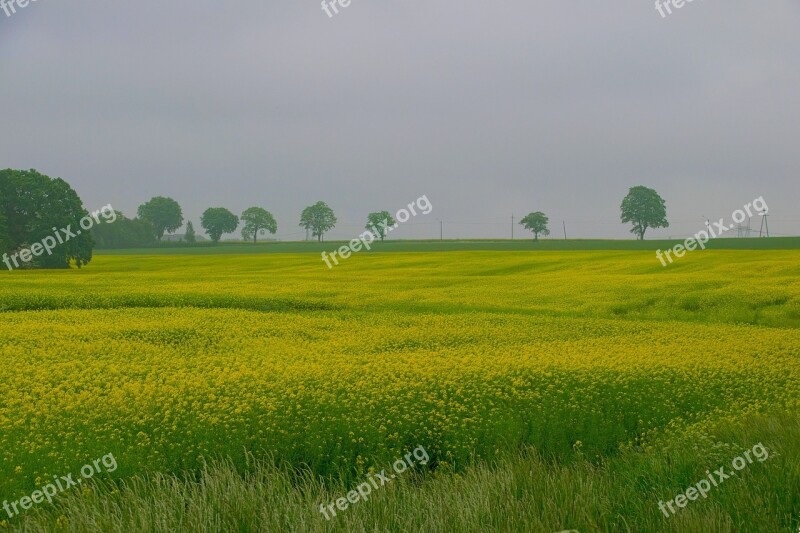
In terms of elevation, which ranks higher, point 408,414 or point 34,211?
point 34,211

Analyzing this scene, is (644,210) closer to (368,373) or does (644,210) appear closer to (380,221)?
(380,221)

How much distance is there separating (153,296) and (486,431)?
19.4 m

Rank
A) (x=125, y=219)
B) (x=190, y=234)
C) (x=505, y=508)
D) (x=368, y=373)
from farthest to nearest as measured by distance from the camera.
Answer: (x=190, y=234) < (x=125, y=219) < (x=368, y=373) < (x=505, y=508)

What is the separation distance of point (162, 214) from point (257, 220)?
12944mm

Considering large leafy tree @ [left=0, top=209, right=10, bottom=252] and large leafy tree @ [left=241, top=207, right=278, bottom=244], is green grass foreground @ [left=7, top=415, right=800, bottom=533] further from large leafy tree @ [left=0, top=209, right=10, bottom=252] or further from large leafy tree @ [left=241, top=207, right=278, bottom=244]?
large leafy tree @ [left=241, top=207, right=278, bottom=244]

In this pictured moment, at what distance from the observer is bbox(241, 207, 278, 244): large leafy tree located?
85750 millimetres

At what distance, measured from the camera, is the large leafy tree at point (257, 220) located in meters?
85.8

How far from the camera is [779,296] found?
898 inches

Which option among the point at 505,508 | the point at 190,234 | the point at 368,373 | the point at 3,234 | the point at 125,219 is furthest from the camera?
the point at 190,234

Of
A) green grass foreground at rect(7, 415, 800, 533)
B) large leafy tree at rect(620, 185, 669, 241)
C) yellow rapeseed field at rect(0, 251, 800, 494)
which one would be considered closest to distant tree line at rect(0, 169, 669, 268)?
large leafy tree at rect(620, 185, 669, 241)

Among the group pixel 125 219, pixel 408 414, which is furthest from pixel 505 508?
pixel 125 219

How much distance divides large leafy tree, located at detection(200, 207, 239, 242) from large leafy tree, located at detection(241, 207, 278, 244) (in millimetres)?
6983

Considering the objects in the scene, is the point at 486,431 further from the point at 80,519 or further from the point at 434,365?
the point at 80,519

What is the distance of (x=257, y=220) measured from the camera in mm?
85938
